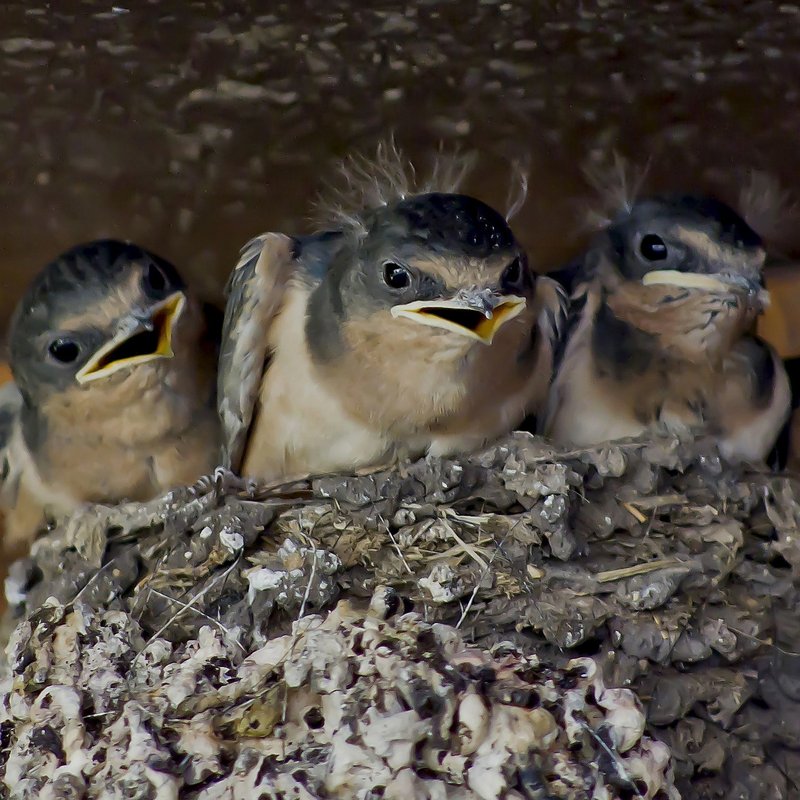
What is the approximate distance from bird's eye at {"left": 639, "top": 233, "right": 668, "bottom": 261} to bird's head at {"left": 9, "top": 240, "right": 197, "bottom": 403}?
79 centimetres

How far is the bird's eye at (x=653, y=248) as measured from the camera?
1.93 m

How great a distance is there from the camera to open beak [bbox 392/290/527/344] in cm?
166

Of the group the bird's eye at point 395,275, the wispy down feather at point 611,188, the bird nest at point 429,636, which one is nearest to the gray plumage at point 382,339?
the bird's eye at point 395,275

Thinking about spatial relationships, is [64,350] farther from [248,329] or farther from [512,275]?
[512,275]

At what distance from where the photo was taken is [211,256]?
93.6 inches

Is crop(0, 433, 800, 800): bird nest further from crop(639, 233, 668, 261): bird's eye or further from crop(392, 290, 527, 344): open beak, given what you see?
crop(639, 233, 668, 261): bird's eye

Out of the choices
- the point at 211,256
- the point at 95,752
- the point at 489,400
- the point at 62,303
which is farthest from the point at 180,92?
the point at 95,752

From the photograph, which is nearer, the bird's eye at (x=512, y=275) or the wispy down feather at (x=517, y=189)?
the bird's eye at (x=512, y=275)

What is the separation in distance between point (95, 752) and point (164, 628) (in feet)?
0.72

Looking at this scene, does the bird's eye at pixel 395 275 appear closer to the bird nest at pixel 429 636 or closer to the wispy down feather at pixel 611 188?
the bird nest at pixel 429 636

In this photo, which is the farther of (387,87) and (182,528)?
(387,87)

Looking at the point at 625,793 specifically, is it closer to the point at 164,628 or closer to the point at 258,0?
the point at 164,628

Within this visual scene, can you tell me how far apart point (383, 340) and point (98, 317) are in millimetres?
448

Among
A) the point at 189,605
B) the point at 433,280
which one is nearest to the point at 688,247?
the point at 433,280
